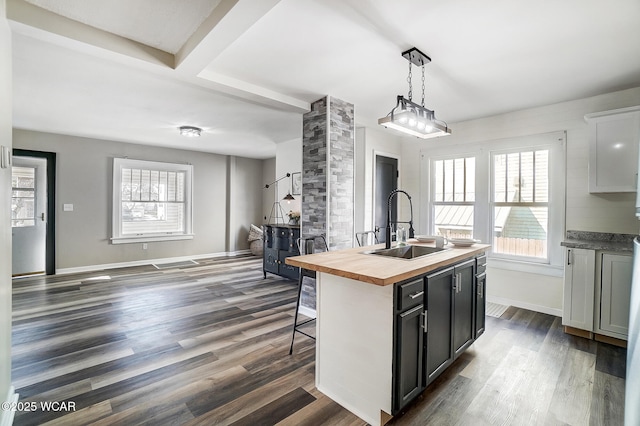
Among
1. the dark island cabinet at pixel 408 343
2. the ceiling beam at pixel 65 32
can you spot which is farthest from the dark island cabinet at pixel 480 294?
the ceiling beam at pixel 65 32

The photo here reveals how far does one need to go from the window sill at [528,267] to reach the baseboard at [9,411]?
4.89 meters

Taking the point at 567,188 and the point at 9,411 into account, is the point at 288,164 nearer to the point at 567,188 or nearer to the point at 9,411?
the point at 567,188

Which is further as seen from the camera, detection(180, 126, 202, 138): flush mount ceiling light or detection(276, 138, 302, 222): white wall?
detection(276, 138, 302, 222): white wall

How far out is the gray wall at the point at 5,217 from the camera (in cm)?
164

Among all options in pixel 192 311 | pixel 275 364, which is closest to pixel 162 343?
pixel 192 311

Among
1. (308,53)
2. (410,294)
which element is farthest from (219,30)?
(410,294)

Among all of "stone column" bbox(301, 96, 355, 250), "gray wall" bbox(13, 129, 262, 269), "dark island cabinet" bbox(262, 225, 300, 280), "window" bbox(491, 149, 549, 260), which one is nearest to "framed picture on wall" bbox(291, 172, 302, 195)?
"dark island cabinet" bbox(262, 225, 300, 280)

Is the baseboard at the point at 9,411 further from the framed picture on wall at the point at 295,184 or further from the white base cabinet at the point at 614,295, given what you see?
the white base cabinet at the point at 614,295

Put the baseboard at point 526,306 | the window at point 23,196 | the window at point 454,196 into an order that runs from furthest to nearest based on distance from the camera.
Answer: the window at point 23,196
the window at point 454,196
the baseboard at point 526,306

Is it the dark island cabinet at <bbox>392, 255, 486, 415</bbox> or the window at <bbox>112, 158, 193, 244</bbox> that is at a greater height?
the window at <bbox>112, 158, 193, 244</bbox>

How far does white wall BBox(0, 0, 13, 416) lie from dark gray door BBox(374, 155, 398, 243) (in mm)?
4032

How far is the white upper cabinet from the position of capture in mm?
3012

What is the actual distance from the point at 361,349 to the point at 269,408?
2.38 feet

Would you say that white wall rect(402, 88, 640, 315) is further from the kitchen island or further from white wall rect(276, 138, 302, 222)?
white wall rect(276, 138, 302, 222)
